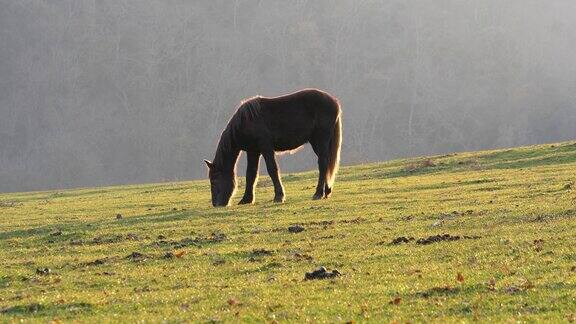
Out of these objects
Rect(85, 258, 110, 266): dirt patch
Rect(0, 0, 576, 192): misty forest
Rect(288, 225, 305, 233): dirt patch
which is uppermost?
Rect(85, 258, 110, 266): dirt patch

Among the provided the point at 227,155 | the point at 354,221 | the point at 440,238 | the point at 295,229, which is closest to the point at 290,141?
the point at 227,155

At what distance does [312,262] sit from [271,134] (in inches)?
423

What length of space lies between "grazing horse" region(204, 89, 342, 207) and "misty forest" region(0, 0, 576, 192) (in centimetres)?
9268

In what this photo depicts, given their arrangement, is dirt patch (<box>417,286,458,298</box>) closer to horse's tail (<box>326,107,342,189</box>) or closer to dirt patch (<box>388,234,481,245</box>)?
dirt patch (<box>388,234,481,245</box>)

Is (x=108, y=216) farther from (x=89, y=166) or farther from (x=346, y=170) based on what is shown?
(x=89, y=166)

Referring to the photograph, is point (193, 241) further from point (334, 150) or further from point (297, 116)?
point (334, 150)

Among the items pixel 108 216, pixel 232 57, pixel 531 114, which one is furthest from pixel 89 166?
pixel 108 216

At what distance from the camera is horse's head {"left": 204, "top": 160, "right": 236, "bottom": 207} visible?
23422mm

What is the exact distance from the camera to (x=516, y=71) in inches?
5595

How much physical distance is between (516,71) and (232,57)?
5222cm

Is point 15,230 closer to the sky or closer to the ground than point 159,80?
closer to the sky

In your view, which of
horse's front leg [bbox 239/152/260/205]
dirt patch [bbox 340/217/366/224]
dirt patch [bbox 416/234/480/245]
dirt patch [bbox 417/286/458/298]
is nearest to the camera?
dirt patch [bbox 417/286/458/298]

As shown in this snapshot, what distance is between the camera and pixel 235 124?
23.0 m

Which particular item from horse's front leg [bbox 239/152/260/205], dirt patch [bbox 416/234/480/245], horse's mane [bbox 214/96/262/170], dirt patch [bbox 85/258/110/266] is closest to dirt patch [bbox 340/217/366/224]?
dirt patch [bbox 416/234/480/245]
